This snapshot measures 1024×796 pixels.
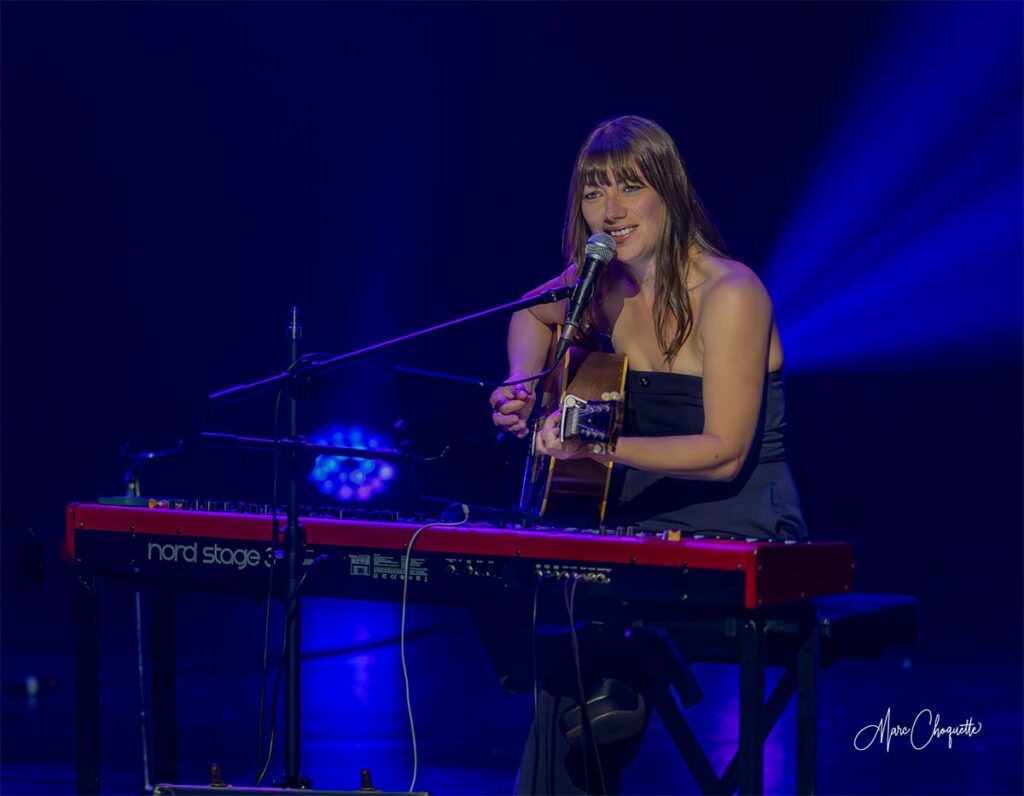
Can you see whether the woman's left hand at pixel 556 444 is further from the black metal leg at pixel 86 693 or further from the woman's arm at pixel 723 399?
the black metal leg at pixel 86 693

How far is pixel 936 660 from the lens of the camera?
6.49 m

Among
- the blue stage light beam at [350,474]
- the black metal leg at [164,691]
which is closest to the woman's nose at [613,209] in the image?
the black metal leg at [164,691]

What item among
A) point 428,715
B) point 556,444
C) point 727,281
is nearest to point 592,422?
point 556,444

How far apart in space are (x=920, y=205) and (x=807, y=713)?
4468 mm

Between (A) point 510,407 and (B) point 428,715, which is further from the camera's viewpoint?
(B) point 428,715

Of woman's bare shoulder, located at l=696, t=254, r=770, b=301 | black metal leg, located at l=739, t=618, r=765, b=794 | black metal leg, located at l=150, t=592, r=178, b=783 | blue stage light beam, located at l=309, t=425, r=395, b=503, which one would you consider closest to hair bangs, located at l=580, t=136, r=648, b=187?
woman's bare shoulder, located at l=696, t=254, r=770, b=301

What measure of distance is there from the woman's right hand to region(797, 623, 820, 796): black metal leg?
93 centimetres

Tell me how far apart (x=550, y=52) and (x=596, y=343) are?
4828 mm

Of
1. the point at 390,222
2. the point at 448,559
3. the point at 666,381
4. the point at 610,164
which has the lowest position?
the point at 448,559

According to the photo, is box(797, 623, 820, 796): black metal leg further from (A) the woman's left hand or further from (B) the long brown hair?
(B) the long brown hair

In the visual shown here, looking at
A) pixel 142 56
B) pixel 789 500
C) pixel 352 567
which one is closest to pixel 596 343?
pixel 789 500

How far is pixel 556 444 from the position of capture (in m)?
2.84

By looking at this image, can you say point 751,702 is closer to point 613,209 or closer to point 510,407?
point 510,407

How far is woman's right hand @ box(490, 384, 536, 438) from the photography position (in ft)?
11.0
